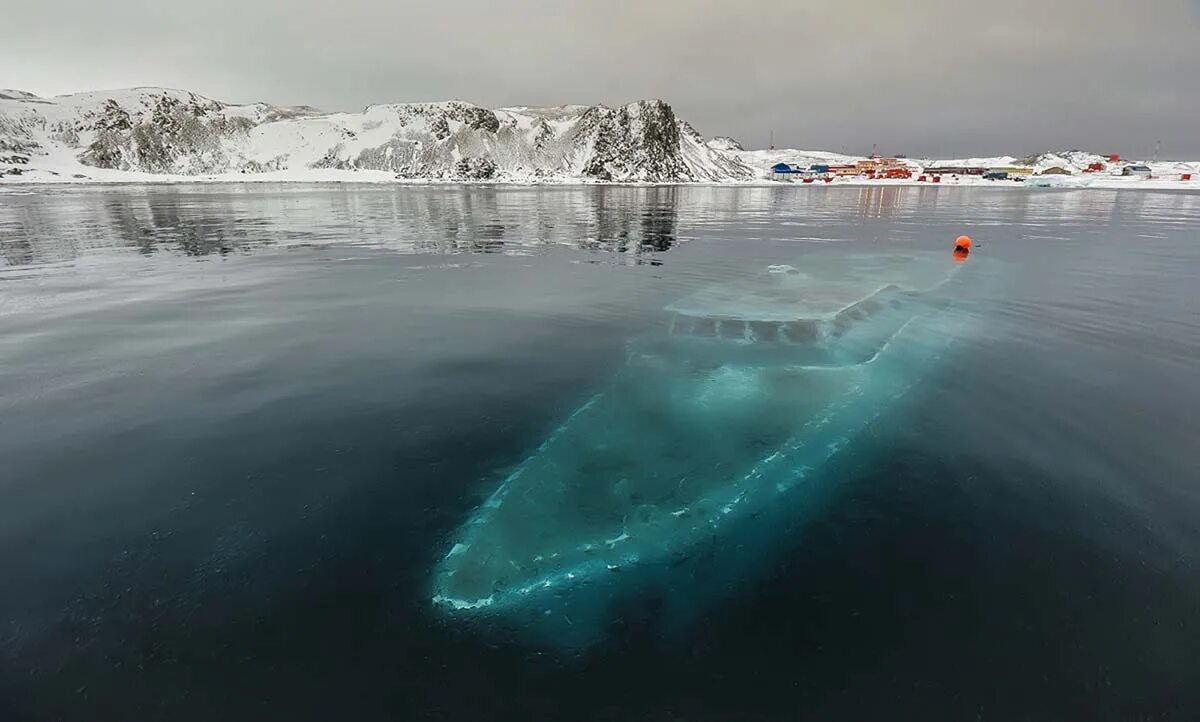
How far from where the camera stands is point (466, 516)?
7559 mm

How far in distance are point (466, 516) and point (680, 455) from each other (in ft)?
12.2

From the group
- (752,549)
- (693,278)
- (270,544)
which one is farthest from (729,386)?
(693,278)

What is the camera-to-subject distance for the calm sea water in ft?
17.0

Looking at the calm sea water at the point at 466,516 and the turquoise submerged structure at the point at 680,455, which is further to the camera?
the turquoise submerged structure at the point at 680,455

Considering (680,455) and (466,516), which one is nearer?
(466,516)

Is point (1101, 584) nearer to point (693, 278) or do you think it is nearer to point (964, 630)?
point (964, 630)

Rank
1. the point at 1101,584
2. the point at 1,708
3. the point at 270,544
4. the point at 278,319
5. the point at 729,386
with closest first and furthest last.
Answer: the point at 1,708
the point at 1101,584
the point at 270,544
the point at 729,386
the point at 278,319

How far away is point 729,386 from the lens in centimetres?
1204

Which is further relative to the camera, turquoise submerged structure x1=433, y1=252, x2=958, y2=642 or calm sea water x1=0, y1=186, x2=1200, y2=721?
turquoise submerged structure x1=433, y1=252, x2=958, y2=642

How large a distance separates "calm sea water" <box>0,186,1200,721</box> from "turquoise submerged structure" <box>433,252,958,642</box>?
515 mm

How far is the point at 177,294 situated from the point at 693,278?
20484 millimetres

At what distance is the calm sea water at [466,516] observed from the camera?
205 inches

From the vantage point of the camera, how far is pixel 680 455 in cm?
925

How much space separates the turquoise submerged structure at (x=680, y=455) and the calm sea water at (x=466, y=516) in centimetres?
52
